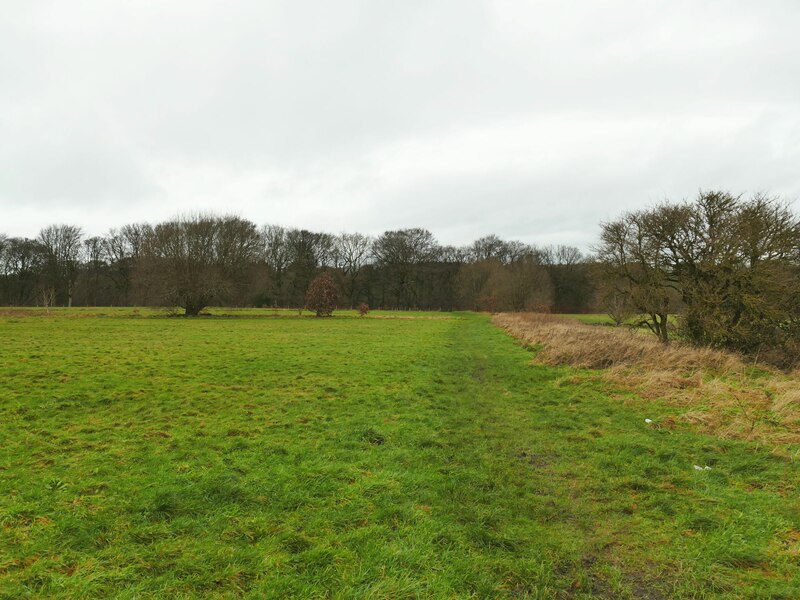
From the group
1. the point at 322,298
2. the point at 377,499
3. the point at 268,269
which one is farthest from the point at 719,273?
the point at 268,269

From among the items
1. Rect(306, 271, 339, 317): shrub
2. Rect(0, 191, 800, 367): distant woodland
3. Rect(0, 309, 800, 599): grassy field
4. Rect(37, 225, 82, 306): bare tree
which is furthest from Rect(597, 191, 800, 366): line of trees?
Rect(37, 225, 82, 306): bare tree

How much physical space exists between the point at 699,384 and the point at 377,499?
9.56 m

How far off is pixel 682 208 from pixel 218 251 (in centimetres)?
4589

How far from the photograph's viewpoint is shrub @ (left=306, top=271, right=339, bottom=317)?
53.5 meters

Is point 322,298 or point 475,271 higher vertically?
point 475,271

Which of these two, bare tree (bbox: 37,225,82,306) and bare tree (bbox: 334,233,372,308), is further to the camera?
bare tree (bbox: 334,233,372,308)

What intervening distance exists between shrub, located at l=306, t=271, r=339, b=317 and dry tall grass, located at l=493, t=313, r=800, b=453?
39.0 meters

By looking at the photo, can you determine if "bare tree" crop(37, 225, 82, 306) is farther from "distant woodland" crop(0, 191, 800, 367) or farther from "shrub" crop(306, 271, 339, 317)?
"shrub" crop(306, 271, 339, 317)

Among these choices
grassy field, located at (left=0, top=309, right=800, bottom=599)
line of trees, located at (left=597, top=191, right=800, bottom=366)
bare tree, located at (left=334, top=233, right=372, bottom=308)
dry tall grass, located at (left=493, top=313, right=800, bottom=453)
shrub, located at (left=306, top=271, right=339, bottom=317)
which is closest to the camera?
grassy field, located at (left=0, top=309, right=800, bottom=599)

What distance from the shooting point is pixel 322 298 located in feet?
176

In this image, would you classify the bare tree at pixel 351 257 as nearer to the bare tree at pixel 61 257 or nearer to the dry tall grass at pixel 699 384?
the bare tree at pixel 61 257

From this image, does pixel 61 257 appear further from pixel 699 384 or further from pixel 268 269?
pixel 699 384

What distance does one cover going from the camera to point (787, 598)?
11.6ft

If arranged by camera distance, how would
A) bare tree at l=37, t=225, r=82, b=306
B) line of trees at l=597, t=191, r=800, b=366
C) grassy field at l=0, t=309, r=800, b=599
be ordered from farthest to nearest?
1. bare tree at l=37, t=225, r=82, b=306
2. line of trees at l=597, t=191, r=800, b=366
3. grassy field at l=0, t=309, r=800, b=599
